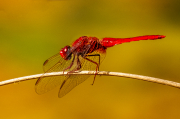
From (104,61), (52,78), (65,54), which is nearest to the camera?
(52,78)

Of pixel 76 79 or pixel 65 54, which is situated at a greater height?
pixel 65 54

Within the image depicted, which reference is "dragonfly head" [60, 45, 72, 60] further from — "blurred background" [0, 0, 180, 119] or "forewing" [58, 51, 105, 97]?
"blurred background" [0, 0, 180, 119]

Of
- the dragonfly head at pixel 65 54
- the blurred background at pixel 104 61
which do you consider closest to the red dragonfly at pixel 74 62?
the dragonfly head at pixel 65 54

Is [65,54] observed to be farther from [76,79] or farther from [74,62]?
[76,79]

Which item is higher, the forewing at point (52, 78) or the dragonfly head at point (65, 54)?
the dragonfly head at point (65, 54)

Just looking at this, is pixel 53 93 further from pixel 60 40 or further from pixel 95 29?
pixel 95 29

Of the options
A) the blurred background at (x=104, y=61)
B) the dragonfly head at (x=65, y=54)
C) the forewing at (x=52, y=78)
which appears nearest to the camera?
the forewing at (x=52, y=78)

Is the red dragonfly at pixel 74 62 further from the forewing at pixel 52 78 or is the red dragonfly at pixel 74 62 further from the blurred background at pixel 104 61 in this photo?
the blurred background at pixel 104 61

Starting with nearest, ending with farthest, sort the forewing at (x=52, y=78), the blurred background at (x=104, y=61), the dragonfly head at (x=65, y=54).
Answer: the forewing at (x=52, y=78) < the dragonfly head at (x=65, y=54) < the blurred background at (x=104, y=61)

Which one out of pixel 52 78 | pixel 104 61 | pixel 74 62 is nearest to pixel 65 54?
pixel 74 62
